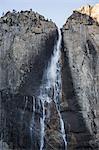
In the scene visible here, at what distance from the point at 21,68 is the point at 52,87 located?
3094 millimetres

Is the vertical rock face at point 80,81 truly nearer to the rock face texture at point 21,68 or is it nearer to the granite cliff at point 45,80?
the granite cliff at point 45,80

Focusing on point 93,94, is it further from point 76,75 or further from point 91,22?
point 91,22

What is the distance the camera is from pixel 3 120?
3497 centimetres

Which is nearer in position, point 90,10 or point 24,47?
point 24,47

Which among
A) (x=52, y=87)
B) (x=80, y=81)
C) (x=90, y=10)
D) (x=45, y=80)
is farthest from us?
(x=90, y=10)

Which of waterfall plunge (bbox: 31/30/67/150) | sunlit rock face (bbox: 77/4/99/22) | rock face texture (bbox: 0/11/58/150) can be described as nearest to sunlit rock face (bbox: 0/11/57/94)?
rock face texture (bbox: 0/11/58/150)

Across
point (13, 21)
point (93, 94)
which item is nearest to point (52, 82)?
point (93, 94)

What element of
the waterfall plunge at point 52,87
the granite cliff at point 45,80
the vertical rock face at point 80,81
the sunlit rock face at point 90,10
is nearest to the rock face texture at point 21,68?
the granite cliff at point 45,80

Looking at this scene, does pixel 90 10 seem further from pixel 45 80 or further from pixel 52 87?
pixel 52 87

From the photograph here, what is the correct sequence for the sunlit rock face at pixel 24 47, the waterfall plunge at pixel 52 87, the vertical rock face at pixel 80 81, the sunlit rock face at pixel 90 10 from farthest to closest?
the sunlit rock face at pixel 90 10 < the sunlit rock face at pixel 24 47 < the waterfall plunge at pixel 52 87 < the vertical rock face at pixel 80 81

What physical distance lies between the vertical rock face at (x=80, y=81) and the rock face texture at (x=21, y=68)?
1.75 meters

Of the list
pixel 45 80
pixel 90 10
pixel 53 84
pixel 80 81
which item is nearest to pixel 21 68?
pixel 45 80

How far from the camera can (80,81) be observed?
118ft

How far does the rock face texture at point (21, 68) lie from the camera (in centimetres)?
3453
